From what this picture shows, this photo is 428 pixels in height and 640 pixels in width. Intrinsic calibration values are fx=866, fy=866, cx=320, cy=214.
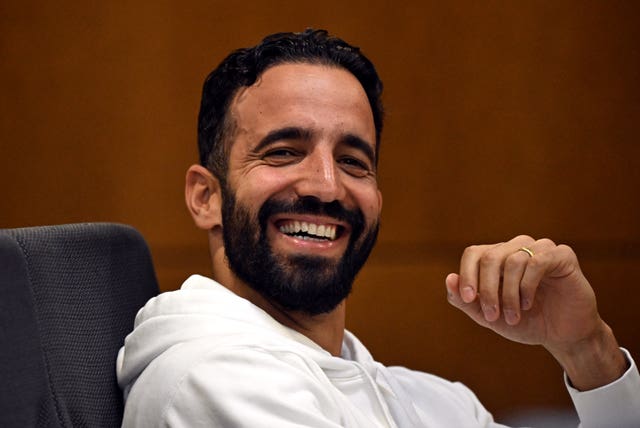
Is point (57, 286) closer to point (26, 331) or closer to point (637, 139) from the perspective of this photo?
point (26, 331)

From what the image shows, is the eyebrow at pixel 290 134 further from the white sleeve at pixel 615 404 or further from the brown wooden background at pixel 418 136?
the brown wooden background at pixel 418 136

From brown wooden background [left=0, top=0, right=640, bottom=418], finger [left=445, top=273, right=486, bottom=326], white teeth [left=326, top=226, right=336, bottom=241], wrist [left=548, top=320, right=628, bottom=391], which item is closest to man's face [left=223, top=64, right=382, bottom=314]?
white teeth [left=326, top=226, right=336, bottom=241]

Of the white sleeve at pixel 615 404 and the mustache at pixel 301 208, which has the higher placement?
the mustache at pixel 301 208

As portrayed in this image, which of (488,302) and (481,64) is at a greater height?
(481,64)

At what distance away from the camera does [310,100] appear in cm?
134

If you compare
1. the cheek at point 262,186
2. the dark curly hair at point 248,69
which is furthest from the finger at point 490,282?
the dark curly hair at point 248,69

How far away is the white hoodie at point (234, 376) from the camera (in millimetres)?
1006

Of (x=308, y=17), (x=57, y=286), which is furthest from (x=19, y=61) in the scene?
(x=57, y=286)

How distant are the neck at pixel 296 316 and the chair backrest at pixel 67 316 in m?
0.11

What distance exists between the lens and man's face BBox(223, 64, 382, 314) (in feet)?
4.27

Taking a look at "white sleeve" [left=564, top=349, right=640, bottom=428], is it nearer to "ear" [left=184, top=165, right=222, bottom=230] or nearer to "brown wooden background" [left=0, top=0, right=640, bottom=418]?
"ear" [left=184, top=165, right=222, bottom=230]

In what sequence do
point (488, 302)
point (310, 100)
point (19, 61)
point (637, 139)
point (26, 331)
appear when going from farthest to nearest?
1. point (637, 139)
2. point (19, 61)
3. point (310, 100)
4. point (488, 302)
5. point (26, 331)

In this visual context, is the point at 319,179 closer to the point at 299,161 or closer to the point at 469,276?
the point at 299,161

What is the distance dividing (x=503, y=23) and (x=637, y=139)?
53 centimetres
